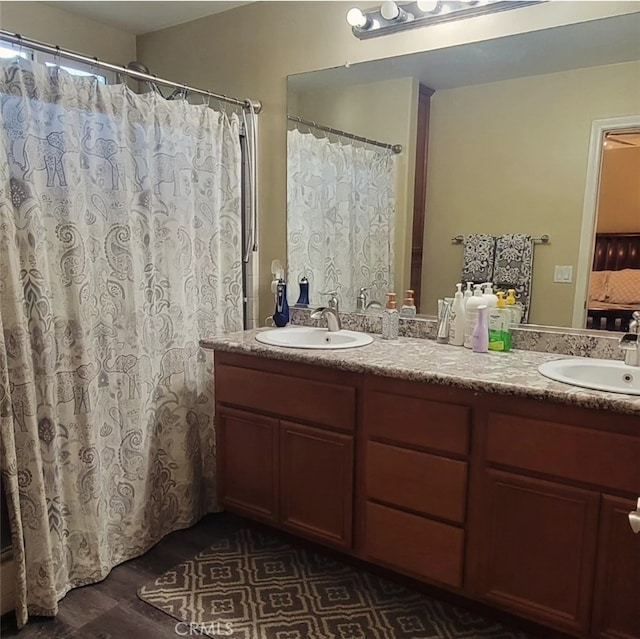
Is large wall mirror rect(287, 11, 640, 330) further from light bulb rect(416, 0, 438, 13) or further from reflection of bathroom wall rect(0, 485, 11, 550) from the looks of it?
reflection of bathroom wall rect(0, 485, 11, 550)

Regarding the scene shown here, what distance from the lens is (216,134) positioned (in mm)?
2408

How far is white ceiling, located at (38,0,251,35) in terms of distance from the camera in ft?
8.49

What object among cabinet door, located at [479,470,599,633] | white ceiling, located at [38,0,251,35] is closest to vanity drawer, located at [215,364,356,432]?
cabinet door, located at [479,470,599,633]

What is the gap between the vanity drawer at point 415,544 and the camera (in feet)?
5.90

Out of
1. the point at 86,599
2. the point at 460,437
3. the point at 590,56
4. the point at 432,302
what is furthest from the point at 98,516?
the point at 590,56

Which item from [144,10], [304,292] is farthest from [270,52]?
[304,292]

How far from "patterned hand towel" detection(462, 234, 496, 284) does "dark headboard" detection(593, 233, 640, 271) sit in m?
0.37

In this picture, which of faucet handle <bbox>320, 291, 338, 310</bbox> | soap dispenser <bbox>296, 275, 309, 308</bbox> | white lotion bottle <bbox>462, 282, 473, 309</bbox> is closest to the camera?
white lotion bottle <bbox>462, 282, 473, 309</bbox>

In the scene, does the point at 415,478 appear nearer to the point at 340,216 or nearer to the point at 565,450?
the point at 565,450

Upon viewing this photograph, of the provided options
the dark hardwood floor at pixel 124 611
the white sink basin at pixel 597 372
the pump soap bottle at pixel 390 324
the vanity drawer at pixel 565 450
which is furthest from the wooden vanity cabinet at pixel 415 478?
the pump soap bottle at pixel 390 324

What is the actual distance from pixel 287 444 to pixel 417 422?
22.3 inches

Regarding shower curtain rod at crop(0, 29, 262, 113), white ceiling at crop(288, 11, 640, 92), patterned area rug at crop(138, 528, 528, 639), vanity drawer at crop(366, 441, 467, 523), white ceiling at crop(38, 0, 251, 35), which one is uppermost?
white ceiling at crop(38, 0, 251, 35)

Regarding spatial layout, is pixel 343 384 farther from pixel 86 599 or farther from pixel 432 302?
pixel 86 599

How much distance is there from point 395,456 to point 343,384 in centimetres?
30
